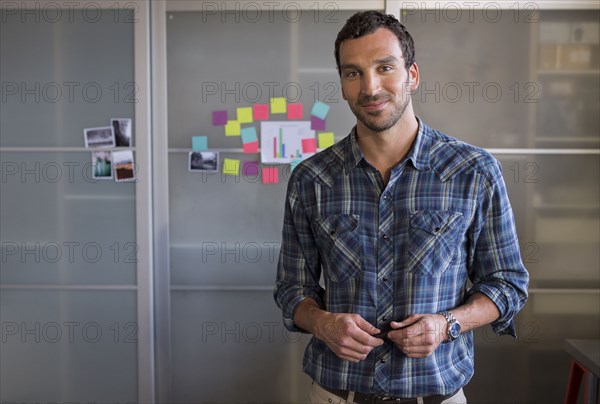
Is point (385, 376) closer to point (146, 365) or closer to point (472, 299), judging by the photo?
point (472, 299)

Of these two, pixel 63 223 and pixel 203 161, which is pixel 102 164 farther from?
pixel 203 161

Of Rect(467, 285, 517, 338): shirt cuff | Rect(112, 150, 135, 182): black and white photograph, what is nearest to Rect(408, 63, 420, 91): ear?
Rect(467, 285, 517, 338): shirt cuff

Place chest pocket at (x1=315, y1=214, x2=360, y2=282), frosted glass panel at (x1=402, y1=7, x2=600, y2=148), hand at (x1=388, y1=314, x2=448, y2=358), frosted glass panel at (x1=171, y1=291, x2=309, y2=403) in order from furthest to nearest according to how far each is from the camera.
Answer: frosted glass panel at (x1=171, y1=291, x2=309, y2=403), frosted glass panel at (x1=402, y1=7, x2=600, y2=148), chest pocket at (x1=315, y1=214, x2=360, y2=282), hand at (x1=388, y1=314, x2=448, y2=358)

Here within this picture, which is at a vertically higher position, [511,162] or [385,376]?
[511,162]

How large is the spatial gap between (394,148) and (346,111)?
136cm

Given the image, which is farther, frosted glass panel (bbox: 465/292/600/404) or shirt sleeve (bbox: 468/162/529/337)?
frosted glass panel (bbox: 465/292/600/404)

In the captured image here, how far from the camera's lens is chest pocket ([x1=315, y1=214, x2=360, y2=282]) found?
1297 mm

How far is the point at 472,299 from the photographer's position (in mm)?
1275

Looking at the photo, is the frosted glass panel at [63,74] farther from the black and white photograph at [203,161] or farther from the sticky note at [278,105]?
the sticky note at [278,105]

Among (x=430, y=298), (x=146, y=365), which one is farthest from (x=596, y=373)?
(x=146, y=365)


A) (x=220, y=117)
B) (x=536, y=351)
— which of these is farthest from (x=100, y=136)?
(x=536, y=351)

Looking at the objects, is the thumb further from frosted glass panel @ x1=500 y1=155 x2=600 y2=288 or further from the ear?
frosted glass panel @ x1=500 y1=155 x2=600 y2=288

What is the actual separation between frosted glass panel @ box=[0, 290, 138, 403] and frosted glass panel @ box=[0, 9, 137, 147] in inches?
28.4

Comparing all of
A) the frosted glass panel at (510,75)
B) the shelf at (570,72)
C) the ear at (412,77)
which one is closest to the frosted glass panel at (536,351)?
the frosted glass panel at (510,75)
